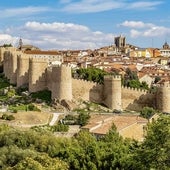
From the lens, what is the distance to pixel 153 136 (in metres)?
19.6

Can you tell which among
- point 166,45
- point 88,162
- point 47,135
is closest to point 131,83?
point 47,135

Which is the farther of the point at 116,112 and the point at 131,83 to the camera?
the point at 131,83

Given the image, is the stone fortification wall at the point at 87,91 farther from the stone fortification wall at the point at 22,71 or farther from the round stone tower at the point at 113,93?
the stone fortification wall at the point at 22,71

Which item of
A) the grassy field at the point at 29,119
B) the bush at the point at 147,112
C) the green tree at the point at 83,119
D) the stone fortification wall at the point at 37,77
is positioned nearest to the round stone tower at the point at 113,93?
the bush at the point at 147,112

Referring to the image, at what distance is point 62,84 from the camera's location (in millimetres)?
38438

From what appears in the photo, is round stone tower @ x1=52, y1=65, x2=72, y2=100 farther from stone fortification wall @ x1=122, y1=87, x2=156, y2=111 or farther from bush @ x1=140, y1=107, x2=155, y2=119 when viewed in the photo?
bush @ x1=140, y1=107, x2=155, y2=119

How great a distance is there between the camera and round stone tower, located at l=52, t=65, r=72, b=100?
38.4m

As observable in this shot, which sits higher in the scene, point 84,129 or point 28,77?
point 28,77

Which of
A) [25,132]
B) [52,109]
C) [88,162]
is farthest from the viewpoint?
[52,109]

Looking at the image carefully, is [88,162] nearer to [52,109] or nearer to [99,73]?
[52,109]

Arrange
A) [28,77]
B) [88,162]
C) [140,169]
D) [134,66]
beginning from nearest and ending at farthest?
[140,169]
[88,162]
[28,77]
[134,66]

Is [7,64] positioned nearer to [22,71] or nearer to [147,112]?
[22,71]

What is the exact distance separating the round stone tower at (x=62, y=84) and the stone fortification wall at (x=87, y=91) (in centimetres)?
90

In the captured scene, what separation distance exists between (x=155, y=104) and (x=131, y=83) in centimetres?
865
